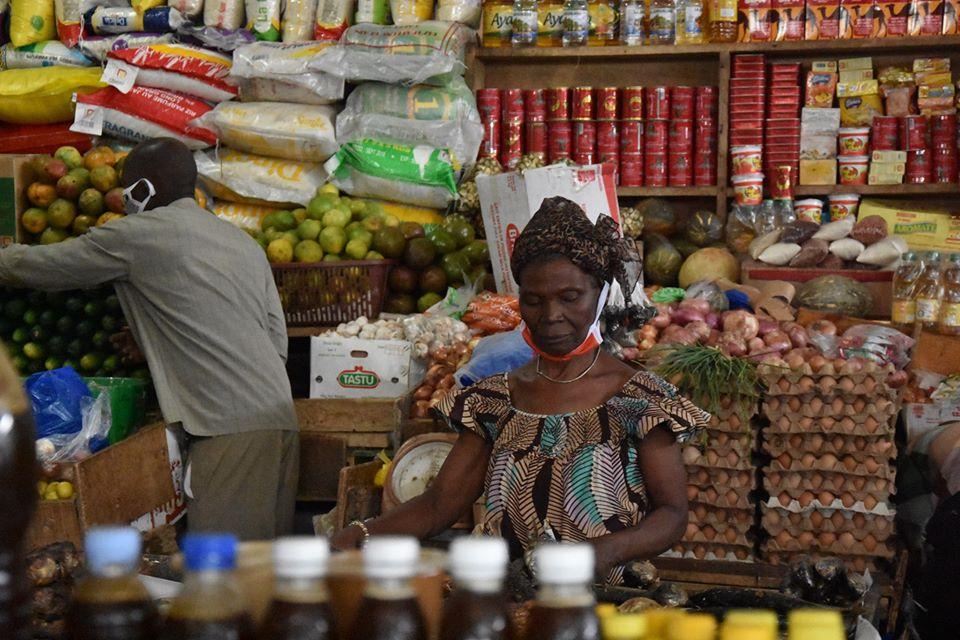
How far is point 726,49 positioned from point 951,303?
1.72 m

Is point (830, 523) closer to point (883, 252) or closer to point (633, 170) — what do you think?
point (883, 252)

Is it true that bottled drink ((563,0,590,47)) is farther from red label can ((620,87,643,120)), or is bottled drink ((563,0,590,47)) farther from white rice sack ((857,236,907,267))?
white rice sack ((857,236,907,267))

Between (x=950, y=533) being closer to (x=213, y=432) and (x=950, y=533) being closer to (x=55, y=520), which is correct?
(x=213, y=432)

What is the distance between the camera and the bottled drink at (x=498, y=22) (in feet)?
18.0

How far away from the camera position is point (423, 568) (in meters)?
0.97

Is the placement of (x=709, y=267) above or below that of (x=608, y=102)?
below

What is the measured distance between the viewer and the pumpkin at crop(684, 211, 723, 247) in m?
5.24

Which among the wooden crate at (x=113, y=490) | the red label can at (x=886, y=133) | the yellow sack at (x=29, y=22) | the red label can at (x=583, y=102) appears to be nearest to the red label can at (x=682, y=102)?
the red label can at (x=583, y=102)

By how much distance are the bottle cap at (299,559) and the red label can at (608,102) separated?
472cm

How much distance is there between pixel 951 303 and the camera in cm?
429

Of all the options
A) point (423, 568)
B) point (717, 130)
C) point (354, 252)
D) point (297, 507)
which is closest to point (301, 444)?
point (297, 507)

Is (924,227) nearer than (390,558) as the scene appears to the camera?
No

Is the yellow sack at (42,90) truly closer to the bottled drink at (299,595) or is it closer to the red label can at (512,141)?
the red label can at (512,141)

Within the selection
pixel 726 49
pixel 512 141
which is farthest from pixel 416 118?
pixel 726 49
